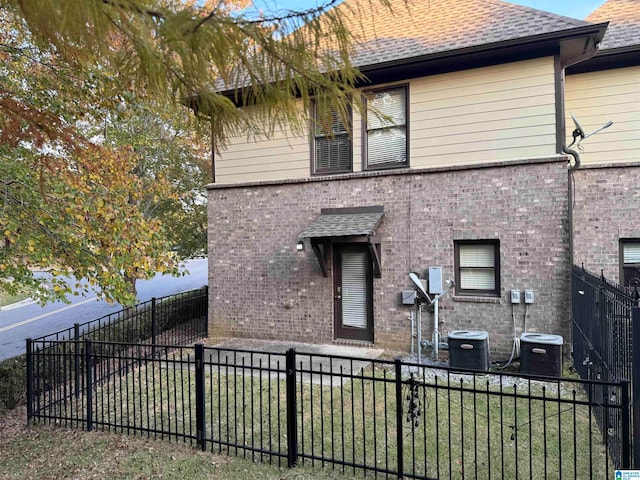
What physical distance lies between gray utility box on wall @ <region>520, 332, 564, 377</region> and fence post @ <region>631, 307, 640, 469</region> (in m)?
3.18

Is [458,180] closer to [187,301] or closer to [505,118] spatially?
[505,118]

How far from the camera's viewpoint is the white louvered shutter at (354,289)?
8.66m

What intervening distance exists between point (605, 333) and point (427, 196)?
405 cm

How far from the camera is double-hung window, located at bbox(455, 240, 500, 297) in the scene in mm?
7668

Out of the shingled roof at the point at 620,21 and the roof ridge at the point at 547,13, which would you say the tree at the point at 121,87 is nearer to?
the roof ridge at the point at 547,13

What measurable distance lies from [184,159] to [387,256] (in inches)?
331

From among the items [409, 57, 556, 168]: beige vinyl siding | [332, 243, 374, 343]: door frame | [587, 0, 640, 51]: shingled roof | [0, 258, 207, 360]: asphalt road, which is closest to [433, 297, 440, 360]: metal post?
[332, 243, 374, 343]: door frame

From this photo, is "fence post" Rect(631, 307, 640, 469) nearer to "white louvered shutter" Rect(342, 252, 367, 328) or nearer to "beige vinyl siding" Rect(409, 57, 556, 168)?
"beige vinyl siding" Rect(409, 57, 556, 168)

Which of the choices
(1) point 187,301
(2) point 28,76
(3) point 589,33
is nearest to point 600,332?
(3) point 589,33

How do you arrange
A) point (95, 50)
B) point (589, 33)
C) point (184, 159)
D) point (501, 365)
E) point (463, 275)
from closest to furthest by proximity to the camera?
point (95, 50), point (589, 33), point (501, 365), point (463, 275), point (184, 159)

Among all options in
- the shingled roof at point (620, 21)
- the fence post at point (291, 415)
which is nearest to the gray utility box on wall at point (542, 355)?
the fence post at point (291, 415)

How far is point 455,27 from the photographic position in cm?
815

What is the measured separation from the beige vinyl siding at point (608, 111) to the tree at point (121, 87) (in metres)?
7.71

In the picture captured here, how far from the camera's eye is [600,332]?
480 centimetres
